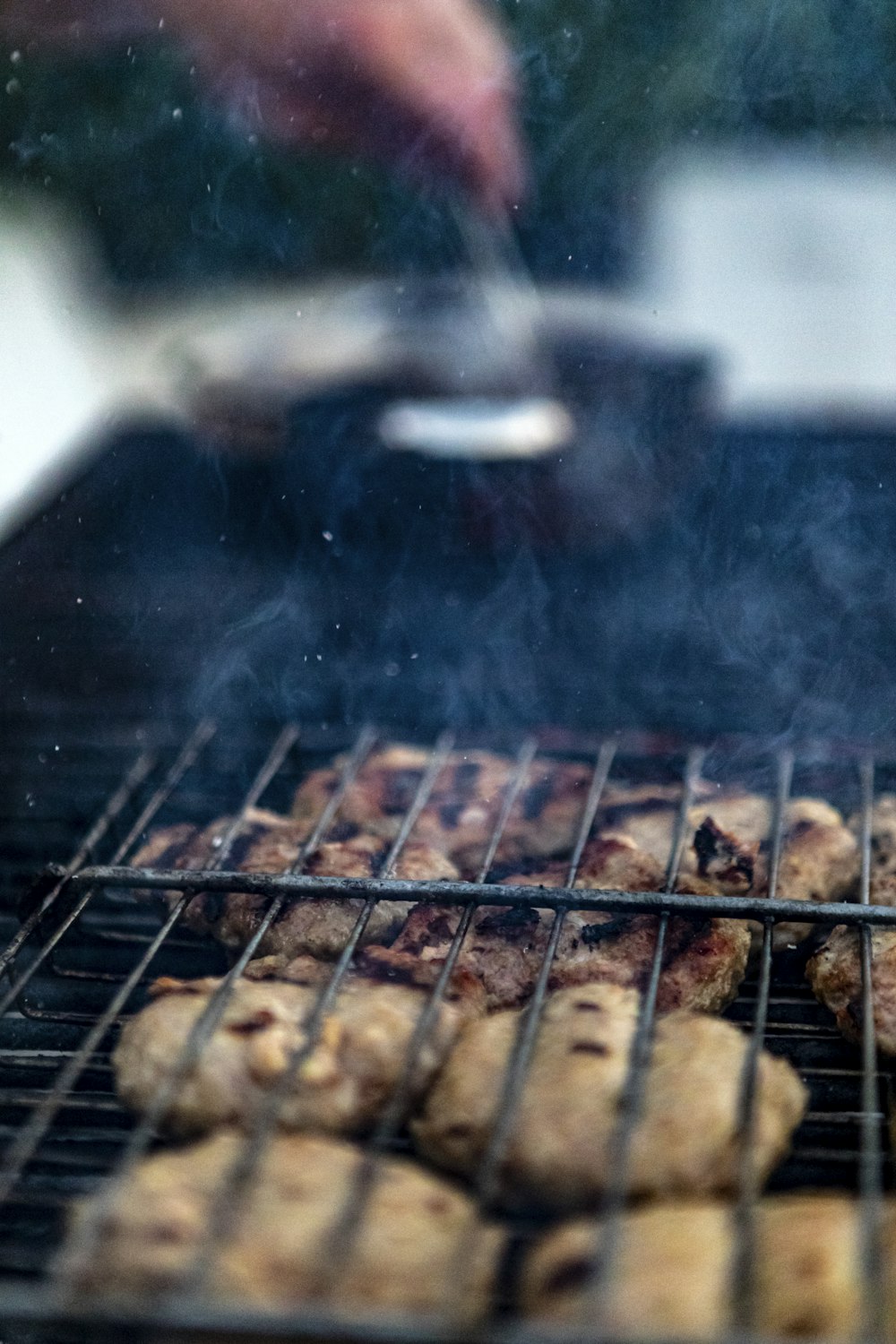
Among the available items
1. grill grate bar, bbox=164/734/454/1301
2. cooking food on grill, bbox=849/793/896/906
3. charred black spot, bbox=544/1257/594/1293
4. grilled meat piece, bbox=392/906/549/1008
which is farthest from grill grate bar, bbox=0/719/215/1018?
cooking food on grill, bbox=849/793/896/906

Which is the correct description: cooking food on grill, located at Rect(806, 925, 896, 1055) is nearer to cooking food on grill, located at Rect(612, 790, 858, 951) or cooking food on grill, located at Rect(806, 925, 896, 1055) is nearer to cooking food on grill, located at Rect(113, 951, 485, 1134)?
cooking food on grill, located at Rect(612, 790, 858, 951)

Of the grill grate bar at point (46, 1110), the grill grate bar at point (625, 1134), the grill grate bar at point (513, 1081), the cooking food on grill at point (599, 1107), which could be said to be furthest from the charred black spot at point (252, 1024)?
the grill grate bar at point (625, 1134)

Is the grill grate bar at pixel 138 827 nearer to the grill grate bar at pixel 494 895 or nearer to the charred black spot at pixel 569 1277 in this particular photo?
the grill grate bar at pixel 494 895

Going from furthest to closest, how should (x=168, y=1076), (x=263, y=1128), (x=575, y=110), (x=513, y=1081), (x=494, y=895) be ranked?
(x=575, y=110) < (x=494, y=895) < (x=168, y=1076) < (x=513, y=1081) < (x=263, y=1128)

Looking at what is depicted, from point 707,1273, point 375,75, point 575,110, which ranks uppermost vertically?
point 575,110

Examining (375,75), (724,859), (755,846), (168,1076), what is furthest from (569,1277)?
(375,75)

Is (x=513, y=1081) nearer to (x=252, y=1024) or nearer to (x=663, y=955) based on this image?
(x=252, y=1024)

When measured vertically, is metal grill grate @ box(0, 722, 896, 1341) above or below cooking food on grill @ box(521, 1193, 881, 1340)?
above
